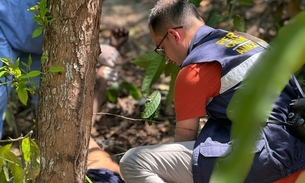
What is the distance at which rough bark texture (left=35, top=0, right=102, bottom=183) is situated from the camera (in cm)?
171

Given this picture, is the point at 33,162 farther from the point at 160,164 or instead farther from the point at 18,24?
the point at 18,24

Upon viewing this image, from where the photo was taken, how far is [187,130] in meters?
2.03

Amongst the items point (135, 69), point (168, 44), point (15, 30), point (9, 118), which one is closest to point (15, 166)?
point (168, 44)

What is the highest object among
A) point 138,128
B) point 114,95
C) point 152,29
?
point 152,29

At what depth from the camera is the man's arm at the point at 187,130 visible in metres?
2.01

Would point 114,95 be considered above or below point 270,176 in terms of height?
below

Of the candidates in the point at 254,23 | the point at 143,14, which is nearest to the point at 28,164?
the point at 254,23

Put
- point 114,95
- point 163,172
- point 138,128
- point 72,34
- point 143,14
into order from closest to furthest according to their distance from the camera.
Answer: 1. point 72,34
2. point 163,172
3. point 114,95
4. point 138,128
5. point 143,14

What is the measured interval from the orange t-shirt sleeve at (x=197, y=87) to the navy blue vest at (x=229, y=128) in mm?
25

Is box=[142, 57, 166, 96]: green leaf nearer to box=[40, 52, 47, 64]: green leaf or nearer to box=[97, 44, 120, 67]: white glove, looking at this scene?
box=[97, 44, 120, 67]: white glove

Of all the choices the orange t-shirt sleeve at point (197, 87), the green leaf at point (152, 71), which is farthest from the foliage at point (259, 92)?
the green leaf at point (152, 71)

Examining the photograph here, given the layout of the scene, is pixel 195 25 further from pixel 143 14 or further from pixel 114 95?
pixel 143 14

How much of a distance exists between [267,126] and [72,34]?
0.71m

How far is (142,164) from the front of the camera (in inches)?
81.4
